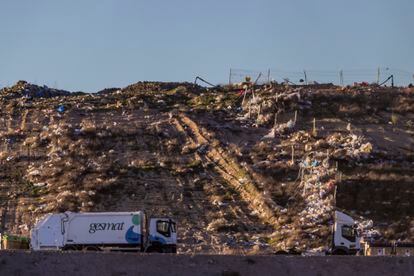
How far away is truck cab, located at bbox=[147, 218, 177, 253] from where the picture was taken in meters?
40.1

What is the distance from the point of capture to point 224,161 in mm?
56781

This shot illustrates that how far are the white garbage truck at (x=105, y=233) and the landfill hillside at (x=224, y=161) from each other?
11.1ft

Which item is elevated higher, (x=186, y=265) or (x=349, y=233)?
(x=349, y=233)

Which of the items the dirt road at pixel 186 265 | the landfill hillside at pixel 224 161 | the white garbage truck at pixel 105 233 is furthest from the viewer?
the landfill hillside at pixel 224 161

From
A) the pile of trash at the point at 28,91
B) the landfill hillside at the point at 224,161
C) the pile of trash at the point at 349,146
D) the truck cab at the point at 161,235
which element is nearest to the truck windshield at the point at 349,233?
the landfill hillside at the point at 224,161

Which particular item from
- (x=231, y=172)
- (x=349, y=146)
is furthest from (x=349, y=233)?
(x=349, y=146)

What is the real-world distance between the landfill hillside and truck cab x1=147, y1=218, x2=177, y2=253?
3.18 m

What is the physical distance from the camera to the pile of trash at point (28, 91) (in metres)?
74.6

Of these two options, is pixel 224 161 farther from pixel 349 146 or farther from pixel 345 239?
pixel 345 239

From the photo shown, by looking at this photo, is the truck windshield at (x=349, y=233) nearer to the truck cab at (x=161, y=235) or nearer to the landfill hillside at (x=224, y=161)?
the landfill hillside at (x=224, y=161)

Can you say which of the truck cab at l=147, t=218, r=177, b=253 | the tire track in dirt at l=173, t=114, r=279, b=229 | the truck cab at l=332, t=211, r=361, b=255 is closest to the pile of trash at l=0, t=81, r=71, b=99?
the tire track in dirt at l=173, t=114, r=279, b=229

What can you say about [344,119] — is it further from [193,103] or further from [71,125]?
[71,125]

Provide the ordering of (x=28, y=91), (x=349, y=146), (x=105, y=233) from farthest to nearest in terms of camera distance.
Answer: (x=28, y=91) < (x=349, y=146) < (x=105, y=233)

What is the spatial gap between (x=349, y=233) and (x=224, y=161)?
16676 mm
